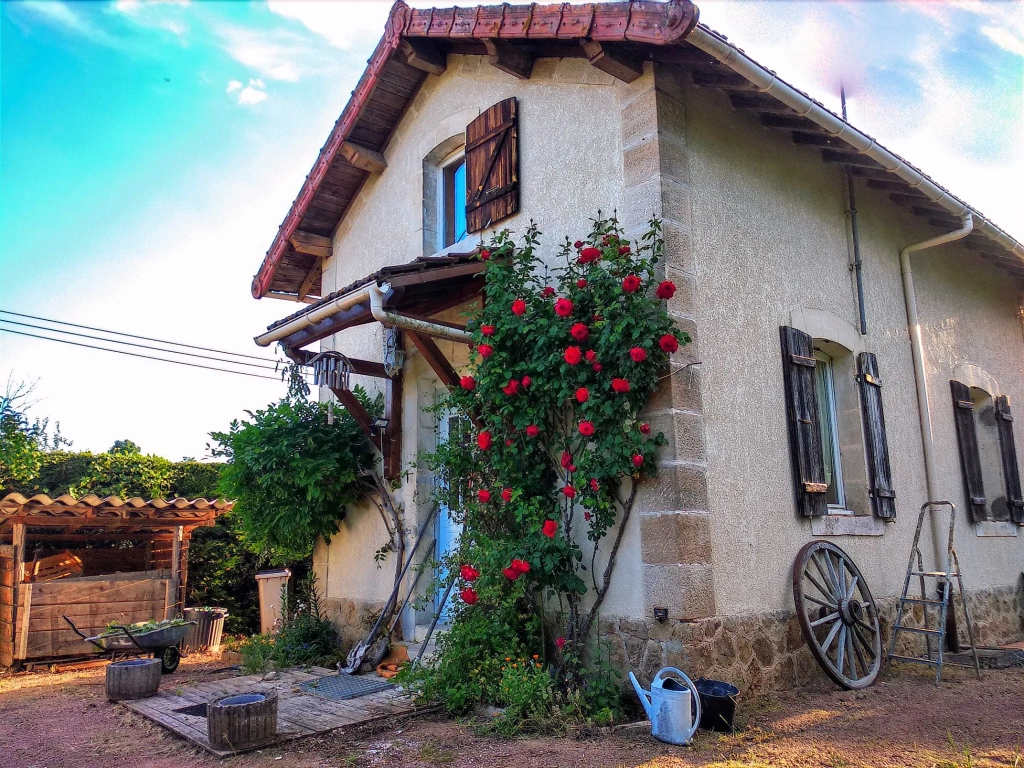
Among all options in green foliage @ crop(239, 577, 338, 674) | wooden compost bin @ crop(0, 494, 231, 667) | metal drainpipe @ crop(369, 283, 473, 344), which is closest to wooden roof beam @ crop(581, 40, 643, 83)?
metal drainpipe @ crop(369, 283, 473, 344)

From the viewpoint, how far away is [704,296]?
18.0 ft

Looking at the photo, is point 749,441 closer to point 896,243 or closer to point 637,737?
point 637,737

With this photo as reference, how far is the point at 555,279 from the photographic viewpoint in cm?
584

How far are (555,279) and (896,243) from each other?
13.8 feet

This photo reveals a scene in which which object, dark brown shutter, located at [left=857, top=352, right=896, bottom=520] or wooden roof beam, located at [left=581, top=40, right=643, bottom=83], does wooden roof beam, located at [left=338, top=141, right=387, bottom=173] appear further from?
dark brown shutter, located at [left=857, top=352, right=896, bottom=520]

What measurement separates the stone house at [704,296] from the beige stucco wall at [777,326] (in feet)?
0.08

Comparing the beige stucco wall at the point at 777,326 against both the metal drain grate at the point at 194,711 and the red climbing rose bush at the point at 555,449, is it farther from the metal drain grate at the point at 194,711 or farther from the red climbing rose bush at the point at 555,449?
the metal drain grate at the point at 194,711

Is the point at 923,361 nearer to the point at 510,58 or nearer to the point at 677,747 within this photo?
the point at 510,58

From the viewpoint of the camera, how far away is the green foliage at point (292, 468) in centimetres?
689

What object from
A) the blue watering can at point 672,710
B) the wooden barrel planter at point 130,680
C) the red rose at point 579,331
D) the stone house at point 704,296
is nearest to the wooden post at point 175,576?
the stone house at point 704,296

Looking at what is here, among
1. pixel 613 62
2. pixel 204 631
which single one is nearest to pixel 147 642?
pixel 204 631

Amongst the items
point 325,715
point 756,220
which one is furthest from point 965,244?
→ point 325,715

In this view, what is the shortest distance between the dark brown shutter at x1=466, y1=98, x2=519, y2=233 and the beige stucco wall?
151 cm

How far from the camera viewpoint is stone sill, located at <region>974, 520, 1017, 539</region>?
25.9 ft
